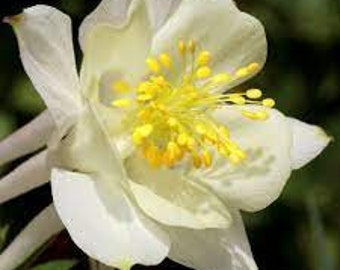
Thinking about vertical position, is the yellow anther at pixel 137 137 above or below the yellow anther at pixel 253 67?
above

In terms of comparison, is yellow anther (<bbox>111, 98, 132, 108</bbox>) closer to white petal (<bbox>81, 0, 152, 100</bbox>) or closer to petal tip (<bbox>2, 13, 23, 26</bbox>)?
white petal (<bbox>81, 0, 152, 100</bbox>)

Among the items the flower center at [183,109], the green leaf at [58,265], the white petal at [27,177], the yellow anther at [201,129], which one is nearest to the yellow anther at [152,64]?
the flower center at [183,109]

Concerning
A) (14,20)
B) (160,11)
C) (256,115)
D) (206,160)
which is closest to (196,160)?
(206,160)

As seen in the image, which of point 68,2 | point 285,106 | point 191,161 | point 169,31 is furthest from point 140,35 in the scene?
point 285,106

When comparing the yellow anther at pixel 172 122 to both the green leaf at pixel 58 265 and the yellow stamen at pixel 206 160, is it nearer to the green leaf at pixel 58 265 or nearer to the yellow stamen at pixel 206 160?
the yellow stamen at pixel 206 160

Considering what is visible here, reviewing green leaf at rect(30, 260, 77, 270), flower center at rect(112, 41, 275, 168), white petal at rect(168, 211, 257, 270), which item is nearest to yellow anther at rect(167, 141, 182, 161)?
flower center at rect(112, 41, 275, 168)

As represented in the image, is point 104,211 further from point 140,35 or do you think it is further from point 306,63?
point 306,63
